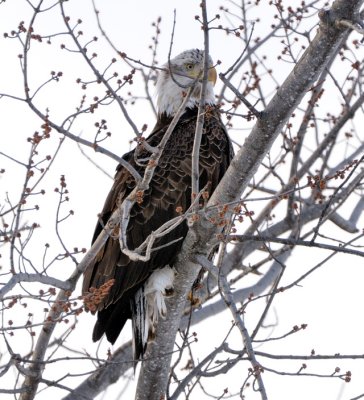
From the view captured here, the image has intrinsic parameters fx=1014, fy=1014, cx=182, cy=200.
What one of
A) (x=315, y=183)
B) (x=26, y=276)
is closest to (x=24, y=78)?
(x=26, y=276)

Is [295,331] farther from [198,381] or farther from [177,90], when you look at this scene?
[177,90]

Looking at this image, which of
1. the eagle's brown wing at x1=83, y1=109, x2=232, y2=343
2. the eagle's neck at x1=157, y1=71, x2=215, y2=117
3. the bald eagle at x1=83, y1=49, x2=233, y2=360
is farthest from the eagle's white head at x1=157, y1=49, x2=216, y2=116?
the eagle's brown wing at x1=83, y1=109, x2=232, y2=343

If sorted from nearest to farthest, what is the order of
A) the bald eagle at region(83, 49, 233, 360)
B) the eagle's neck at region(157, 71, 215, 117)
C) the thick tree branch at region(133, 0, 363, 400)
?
the thick tree branch at region(133, 0, 363, 400), the bald eagle at region(83, 49, 233, 360), the eagle's neck at region(157, 71, 215, 117)

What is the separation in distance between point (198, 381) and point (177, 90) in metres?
2.57

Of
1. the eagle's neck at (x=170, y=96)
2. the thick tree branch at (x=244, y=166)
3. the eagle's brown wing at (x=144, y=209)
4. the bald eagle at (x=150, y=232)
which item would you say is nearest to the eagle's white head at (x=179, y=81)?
the eagle's neck at (x=170, y=96)

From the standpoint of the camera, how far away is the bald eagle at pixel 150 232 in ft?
20.7

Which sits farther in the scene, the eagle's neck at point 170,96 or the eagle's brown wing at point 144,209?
the eagle's neck at point 170,96

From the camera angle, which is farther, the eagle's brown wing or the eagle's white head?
the eagle's white head

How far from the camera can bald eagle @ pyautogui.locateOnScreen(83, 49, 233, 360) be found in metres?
6.31

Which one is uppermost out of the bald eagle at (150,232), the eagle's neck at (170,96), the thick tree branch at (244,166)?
the eagle's neck at (170,96)

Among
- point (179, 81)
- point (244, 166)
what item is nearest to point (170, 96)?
point (179, 81)

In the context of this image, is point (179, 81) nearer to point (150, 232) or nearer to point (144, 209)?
point (144, 209)

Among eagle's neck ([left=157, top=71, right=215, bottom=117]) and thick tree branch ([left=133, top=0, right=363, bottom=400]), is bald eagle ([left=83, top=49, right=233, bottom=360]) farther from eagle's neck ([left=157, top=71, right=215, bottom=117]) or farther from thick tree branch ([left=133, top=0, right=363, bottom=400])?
eagle's neck ([left=157, top=71, right=215, bottom=117])

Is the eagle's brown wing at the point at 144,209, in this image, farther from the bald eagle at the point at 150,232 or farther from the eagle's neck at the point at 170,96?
the eagle's neck at the point at 170,96
